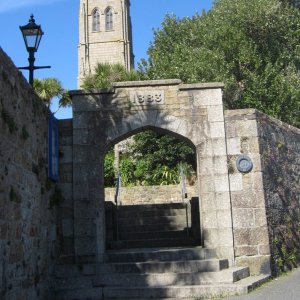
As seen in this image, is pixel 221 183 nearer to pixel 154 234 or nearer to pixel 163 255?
pixel 163 255

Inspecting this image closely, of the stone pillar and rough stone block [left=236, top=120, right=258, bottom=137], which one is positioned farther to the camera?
rough stone block [left=236, top=120, right=258, bottom=137]

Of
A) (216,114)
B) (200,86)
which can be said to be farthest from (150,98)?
(216,114)

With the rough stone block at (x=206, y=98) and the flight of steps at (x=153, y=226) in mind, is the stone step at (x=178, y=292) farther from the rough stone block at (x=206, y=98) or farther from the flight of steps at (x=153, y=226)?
the rough stone block at (x=206, y=98)

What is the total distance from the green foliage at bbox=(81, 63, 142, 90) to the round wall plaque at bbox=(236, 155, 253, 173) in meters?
14.3

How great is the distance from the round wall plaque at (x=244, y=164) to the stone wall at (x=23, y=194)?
11.9 ft

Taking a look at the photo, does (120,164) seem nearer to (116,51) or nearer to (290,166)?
(290,166)

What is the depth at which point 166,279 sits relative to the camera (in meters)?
7.77

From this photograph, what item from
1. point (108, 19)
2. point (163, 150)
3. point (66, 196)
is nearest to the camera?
point (66, 196)

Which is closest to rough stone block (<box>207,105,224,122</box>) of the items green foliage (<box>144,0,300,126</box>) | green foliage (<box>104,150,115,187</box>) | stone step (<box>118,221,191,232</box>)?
stone step (<box>118,221,191,232</box>)

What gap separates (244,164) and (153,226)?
338cm

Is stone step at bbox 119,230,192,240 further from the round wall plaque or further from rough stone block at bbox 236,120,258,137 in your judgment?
rough stone block at bbox 236,120,258,137

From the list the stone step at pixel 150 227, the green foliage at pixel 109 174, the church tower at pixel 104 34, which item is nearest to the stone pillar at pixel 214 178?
the stone step at pixel 150 227

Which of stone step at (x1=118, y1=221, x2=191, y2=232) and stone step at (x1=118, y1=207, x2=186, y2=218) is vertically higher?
stone step at (x1=118, y1=207, x2=186, y2=218)

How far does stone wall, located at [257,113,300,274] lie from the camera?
924 centimetres
